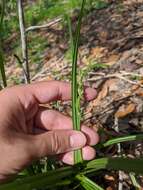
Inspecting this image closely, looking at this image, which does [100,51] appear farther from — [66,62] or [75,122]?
[75,122]

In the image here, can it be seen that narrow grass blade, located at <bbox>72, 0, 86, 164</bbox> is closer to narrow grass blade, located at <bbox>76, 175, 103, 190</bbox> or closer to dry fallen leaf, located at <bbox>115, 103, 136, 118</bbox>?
narrow grass blade, located at <bbox>76, 175, 103, 190</bbox>

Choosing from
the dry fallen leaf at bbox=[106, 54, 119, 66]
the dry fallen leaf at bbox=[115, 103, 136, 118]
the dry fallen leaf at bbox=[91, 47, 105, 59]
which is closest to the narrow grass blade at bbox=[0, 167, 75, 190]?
the dry fallen leaf at bbox=[115, 103, 136, 118]

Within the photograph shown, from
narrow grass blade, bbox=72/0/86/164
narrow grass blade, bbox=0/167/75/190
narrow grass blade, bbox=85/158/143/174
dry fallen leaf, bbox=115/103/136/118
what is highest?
narrow grass blade, bbox=72/0/86/164

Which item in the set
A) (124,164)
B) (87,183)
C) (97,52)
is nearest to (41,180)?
(87,183)

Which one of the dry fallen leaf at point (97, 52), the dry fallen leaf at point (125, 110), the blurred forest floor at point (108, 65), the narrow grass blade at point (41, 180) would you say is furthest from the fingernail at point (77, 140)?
the dry fallen leaf at point (97, 52)

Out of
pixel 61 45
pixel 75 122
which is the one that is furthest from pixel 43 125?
pixel 61 45

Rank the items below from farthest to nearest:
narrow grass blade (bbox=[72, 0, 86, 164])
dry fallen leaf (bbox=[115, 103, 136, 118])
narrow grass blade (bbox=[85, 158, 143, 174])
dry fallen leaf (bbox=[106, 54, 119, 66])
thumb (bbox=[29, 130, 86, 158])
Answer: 1. dry fallen leaf (bbox=[106, 54, 119, 66])
2. dry fallen leaf (bbox=[115, 103, 136, 118])
3. thumb (bbox=[29, 130, 86, 158])
4. narrow grass blade (bbox=[72, 0, 86, 164])
5. narrow grass blade (bbox=[85, 158, 143, 174])

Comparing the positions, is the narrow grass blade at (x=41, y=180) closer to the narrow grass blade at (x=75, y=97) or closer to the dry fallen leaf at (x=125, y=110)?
the narrow grass blade at (x=75, y=97)

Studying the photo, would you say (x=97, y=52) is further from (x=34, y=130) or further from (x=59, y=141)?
(x=59, y=141)
